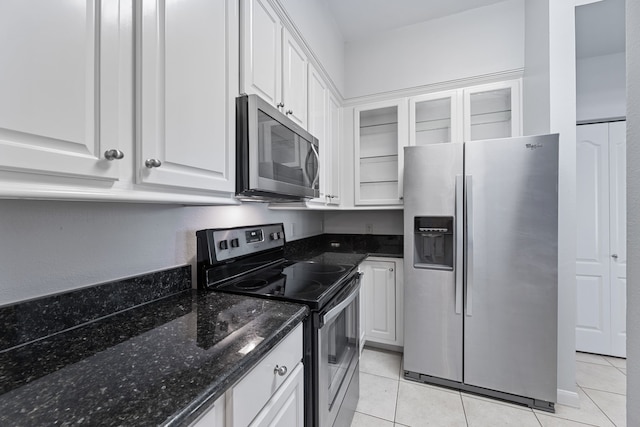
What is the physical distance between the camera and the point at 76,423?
435 millimetres

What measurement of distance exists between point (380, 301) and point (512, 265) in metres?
1.08

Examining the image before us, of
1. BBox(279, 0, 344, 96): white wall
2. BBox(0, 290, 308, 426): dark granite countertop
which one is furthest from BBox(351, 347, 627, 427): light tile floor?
BBox(279, 0, 344, 96): white wall

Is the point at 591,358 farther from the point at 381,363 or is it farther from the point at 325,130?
the point at 325,130

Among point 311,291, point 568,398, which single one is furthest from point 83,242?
point 568,398

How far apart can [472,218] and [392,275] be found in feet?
2.78

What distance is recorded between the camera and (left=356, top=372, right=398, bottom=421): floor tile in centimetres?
174

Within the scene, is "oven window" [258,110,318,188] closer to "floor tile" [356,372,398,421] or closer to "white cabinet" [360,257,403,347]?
"white cabinet" [360,257,403,347]

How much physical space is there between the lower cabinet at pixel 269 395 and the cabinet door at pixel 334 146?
1.49 metres

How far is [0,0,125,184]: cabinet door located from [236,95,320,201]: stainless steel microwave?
46 centimetres

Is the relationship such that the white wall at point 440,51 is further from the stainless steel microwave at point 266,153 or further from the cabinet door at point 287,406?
the cabinet door at point 287,406

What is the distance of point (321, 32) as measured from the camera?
2.11m

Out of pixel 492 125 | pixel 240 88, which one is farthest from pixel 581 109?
pixel 240 88

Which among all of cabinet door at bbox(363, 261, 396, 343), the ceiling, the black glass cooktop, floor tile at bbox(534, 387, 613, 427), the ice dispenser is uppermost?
the ceiling

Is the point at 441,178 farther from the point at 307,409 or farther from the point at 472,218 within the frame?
the point at 307,409
